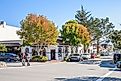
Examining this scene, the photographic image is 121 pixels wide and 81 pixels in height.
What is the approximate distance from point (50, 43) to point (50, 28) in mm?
2509

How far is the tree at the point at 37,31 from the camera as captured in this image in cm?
4853

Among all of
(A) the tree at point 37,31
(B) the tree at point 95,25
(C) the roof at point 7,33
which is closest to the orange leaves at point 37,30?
(A) the tree at point 37,31

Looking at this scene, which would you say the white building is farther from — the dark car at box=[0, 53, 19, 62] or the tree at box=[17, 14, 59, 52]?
the dark car at box=[0, 53, 19, 62]

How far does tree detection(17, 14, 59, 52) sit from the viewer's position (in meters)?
48.5

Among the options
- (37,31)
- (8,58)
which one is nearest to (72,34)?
(37,31)

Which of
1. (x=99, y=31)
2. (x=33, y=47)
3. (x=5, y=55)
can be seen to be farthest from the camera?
(x=99, y=31)

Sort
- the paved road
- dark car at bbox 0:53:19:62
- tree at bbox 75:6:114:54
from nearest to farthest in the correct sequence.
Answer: the paved road < dark car at bbox 0:53:19:62 < tree at bbox 75:6:114:54

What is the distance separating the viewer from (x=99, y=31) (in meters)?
107

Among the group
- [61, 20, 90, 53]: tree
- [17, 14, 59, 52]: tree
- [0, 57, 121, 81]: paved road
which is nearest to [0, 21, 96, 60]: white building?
[61, 20, 90, 53]: tree

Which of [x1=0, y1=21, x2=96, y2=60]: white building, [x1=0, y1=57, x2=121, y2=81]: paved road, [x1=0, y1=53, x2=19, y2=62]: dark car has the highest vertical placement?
[x1=0, y1=21, x2=96, y2=60]: white building

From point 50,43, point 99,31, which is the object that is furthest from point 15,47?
point 99,31

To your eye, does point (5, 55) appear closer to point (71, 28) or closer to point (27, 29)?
point (27, 29)

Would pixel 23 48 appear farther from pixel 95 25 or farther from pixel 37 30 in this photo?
pixel 95 25

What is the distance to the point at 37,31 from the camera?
48.5 meters
